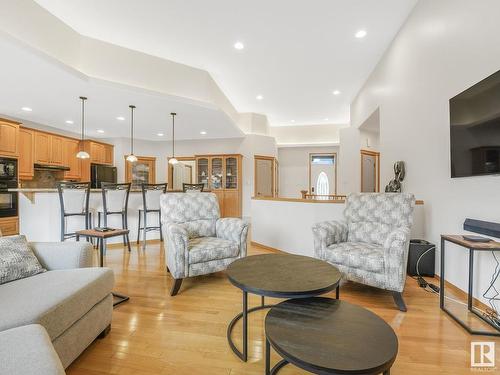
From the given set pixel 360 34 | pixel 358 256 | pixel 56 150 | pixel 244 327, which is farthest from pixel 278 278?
pixel 56 150

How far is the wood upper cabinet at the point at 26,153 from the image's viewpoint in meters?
4.93

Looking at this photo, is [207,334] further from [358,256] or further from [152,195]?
[152,195]

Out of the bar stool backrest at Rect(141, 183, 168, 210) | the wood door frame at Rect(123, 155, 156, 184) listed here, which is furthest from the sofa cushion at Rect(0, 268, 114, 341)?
the wood door frame at Rect(123, 155, 156, 184)

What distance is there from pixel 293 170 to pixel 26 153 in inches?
280

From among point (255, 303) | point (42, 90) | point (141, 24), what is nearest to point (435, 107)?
point (255, 303)

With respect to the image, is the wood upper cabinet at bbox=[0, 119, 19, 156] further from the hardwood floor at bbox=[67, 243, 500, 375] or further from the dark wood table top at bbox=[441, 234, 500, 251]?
the dark wood table top at bbox=[441, 234, 500, 251]

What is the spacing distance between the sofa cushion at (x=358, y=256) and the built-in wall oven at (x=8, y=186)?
206 inches

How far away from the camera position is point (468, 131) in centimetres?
205

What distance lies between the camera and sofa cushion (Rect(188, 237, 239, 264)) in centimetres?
238

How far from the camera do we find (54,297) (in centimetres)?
129

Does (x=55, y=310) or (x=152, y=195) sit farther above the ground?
(x=152, y=195)

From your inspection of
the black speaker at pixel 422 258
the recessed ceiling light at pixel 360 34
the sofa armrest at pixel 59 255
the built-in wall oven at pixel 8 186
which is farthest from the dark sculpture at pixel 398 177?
the built-in wall oven at pixel 8 186

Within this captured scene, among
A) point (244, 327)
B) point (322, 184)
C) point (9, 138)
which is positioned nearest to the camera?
point (244, 327)

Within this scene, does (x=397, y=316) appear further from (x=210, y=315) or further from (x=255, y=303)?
(x=210, y=315)
